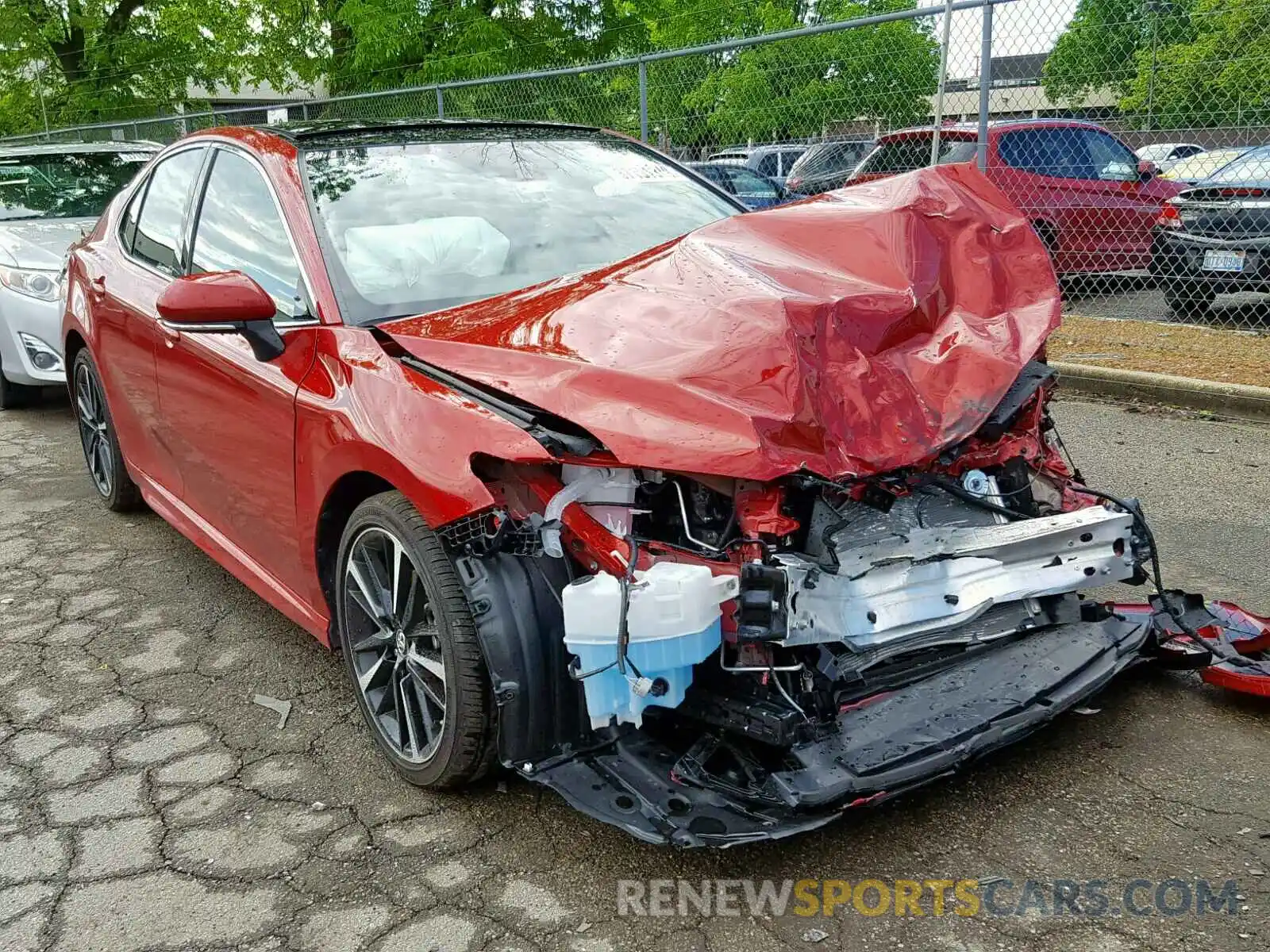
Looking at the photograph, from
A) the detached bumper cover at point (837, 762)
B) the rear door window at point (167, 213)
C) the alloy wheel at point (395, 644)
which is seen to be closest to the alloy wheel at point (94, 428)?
the rear door window at point (167, 213)

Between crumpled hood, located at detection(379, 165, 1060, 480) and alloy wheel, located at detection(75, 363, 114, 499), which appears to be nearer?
crumpled hood, located at detection(379, 165, 1060, 480)

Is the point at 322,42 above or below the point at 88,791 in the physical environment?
above

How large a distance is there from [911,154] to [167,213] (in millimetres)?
5965

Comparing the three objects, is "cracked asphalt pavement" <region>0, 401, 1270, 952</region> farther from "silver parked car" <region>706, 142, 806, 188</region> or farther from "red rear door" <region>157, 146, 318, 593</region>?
"silver parked car" <region>706, 142, 806, 188</region>

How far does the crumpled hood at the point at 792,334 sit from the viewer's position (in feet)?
7.91

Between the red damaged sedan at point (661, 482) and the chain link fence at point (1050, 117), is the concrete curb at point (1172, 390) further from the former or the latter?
the red damaged sedan at point (661, 482)

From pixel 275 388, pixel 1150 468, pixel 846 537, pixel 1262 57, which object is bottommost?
pixel 1150 468

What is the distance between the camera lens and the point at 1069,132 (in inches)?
364

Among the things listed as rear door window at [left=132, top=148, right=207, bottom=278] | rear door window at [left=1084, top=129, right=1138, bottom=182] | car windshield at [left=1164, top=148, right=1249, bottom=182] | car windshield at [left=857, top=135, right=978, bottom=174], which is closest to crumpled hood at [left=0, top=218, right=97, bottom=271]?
rear door window at [left=132, top=148, right=207, bottom=278]

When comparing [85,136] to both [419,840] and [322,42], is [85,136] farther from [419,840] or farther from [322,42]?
[419,840]

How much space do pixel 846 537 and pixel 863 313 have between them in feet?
1.97

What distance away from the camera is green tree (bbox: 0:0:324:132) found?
16.7 metres

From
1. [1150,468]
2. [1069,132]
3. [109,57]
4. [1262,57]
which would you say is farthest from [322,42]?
[1150,468]

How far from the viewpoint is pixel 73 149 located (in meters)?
8.10
